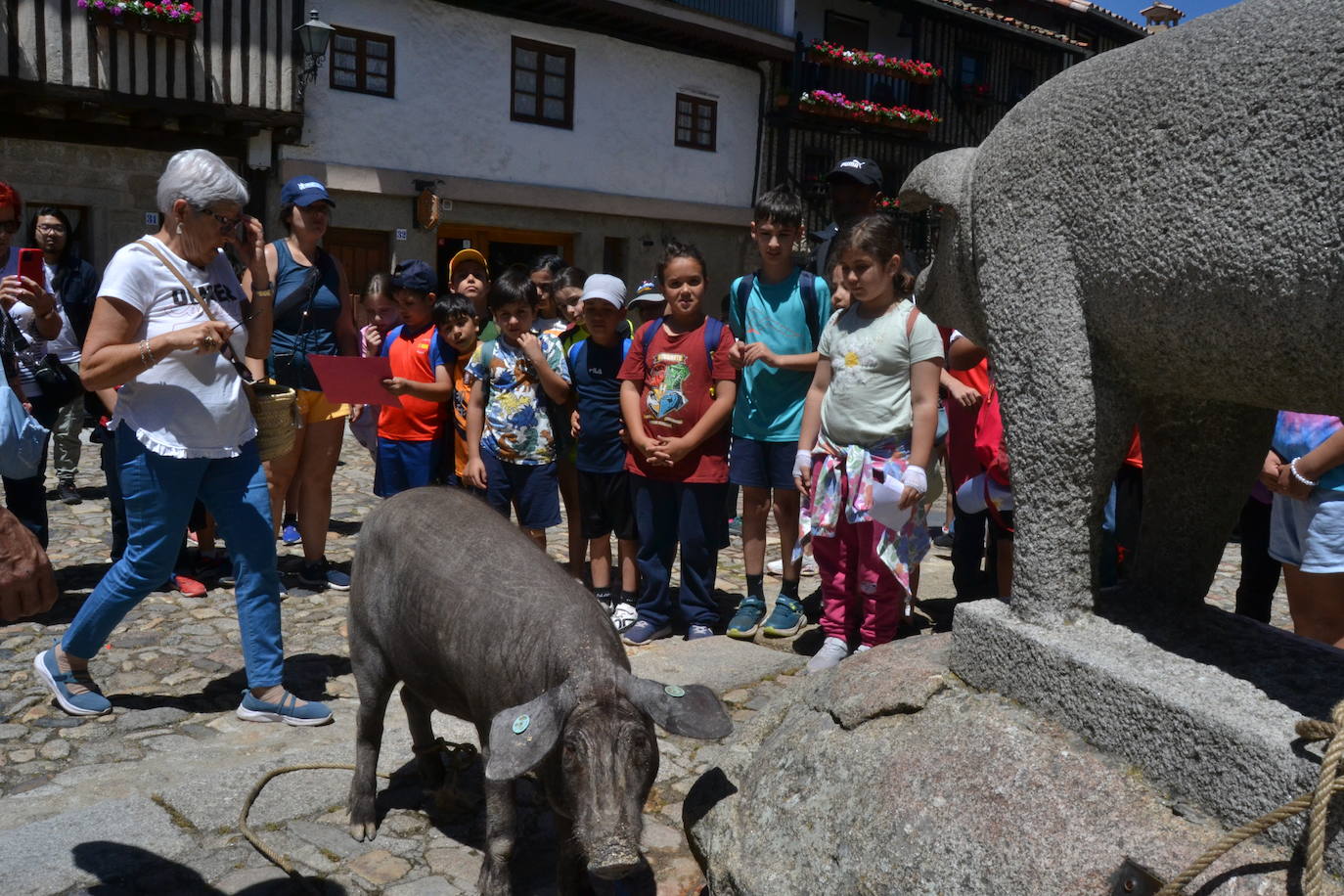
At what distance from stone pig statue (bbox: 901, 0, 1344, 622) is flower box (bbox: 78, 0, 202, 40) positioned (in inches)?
505

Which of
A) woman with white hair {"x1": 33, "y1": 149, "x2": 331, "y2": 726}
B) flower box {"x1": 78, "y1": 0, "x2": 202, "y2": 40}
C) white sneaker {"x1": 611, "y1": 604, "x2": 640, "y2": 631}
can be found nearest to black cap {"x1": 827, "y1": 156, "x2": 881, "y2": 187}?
white sneaker {"x1": 611, "y1": 604, "x2": 640, "y2": 631}

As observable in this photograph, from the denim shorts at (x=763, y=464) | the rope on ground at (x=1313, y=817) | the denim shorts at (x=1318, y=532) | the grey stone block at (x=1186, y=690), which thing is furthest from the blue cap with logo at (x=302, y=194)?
the rope on ground at (x=1313, y=817)

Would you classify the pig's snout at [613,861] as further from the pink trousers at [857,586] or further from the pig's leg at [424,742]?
the pink trousers at [857,586]

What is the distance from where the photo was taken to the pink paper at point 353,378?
17.4 feet

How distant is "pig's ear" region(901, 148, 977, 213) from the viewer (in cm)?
299

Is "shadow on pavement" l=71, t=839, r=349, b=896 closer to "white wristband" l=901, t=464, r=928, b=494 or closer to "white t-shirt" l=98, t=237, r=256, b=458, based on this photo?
"white t-shirt" l=98, t=237, r=256, b=458

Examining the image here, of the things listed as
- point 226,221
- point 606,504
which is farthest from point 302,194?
point 606,504

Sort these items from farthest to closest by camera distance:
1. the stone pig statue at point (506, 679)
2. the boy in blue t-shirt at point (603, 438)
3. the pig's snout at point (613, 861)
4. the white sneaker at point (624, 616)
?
the boy in blue t-shirt at point (603, 438)
the white sneaker at point (624, 616)
the stone pig statue at point (506, 679)
the pig's snout at point (613, 861)

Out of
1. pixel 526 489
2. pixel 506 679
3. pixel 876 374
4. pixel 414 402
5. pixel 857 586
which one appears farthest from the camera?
pixel 414 402

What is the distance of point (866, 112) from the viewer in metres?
20.5

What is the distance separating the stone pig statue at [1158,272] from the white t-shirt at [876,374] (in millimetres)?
1099

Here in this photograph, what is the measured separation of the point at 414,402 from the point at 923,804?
4.27 m

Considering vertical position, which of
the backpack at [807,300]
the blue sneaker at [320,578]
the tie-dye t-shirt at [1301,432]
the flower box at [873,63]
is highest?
the flower box at [873,63]

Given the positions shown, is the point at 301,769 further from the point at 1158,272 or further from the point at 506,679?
the point at 1158,272
